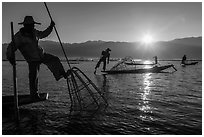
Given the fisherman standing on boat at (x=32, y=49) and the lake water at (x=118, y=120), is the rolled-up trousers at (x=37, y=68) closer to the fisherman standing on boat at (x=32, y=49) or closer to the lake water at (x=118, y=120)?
the fisherman standing on boat at (x=32, y=49)

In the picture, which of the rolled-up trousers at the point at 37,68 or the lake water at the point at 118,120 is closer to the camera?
the lake water at the point at 118,120

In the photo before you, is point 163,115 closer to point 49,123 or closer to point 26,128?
point 49,123

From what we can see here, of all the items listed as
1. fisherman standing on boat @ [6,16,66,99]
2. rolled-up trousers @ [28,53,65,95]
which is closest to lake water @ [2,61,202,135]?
rolled-up trousers @ [28,53,65,95]

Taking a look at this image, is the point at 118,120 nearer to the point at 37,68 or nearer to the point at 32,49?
the point at 37,68

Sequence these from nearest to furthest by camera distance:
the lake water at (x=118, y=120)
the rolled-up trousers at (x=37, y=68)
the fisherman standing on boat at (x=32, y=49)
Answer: the lake water at (x=118, y=120)
the fisherman standing on boat at (x=32, y=49)
the rolled-up trousers at (x=37, y=68)

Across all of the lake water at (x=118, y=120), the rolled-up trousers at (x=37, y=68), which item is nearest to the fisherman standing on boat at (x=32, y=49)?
the rolled-up trousers at (x=37, y=68)

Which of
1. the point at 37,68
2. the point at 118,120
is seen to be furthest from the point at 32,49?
the point at 118,120

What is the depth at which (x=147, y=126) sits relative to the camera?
23.6ft

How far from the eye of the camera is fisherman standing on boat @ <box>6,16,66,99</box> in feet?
25.5

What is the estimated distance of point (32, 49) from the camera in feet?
26.3

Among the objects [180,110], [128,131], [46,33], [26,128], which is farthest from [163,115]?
[46,33]

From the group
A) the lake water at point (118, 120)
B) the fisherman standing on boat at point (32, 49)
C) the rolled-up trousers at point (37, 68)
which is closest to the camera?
the lake water at point (118, 120)

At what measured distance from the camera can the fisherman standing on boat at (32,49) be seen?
7.76 meters

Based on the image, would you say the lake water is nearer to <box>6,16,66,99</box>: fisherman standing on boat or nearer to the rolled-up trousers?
the rolled-up trousers
